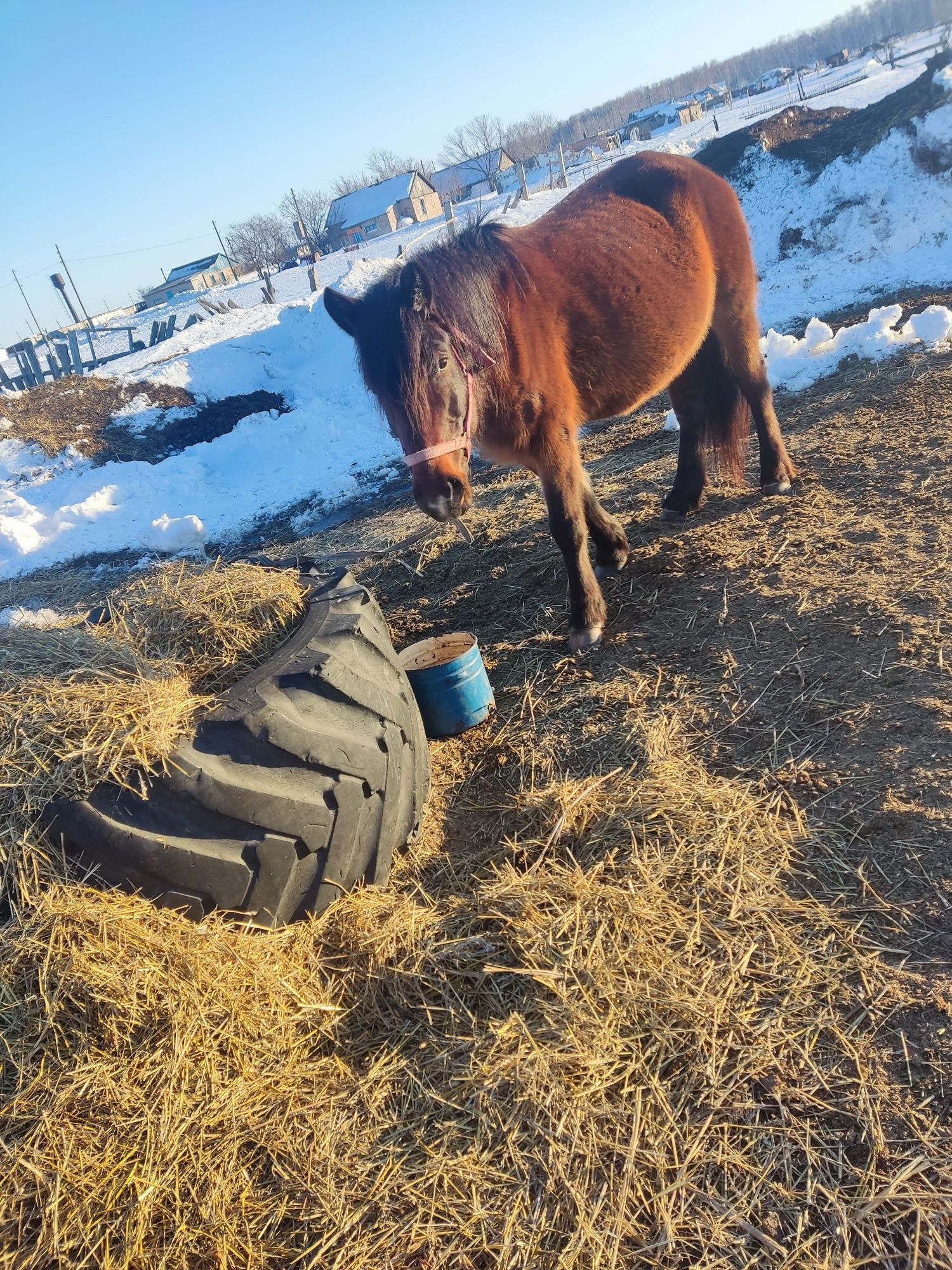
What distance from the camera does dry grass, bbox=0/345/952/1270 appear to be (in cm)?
136

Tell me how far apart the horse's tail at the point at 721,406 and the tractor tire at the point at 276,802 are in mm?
3257

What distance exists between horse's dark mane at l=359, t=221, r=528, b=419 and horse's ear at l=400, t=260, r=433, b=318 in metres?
0.02

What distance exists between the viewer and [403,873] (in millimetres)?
2324

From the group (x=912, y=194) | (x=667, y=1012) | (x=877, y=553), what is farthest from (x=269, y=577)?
(x=912, y=194)

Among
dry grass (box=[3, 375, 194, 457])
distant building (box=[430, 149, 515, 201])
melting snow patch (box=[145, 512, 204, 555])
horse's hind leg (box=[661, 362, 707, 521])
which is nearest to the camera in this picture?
horse's hind leg (box=[661, 362, 707, 521])

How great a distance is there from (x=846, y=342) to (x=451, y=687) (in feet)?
18.6

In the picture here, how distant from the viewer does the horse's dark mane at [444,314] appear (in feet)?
9.27

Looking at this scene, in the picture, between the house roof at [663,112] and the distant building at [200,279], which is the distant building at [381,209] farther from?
the house roof at [663,112]

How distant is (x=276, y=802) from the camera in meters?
1.82

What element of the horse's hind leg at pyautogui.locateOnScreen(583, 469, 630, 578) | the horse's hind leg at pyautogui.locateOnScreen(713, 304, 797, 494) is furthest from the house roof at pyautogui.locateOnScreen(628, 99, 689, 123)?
the horse's hind leg at pyautogui.locateOnScreen(583, 469, 630, 578)

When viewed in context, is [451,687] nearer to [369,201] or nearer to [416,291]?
[416,291]

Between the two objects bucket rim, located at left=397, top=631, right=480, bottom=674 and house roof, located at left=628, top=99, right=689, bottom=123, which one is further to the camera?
house roof, located at left=628, top=99, right=689, bottom=123

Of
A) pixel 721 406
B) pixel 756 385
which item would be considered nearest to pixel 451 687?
pixel 721 406

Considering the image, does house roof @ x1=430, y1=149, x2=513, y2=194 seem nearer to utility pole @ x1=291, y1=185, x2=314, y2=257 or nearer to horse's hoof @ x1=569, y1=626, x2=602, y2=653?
utility pole @ x1=291, y1=185, x2=314, y2=257
